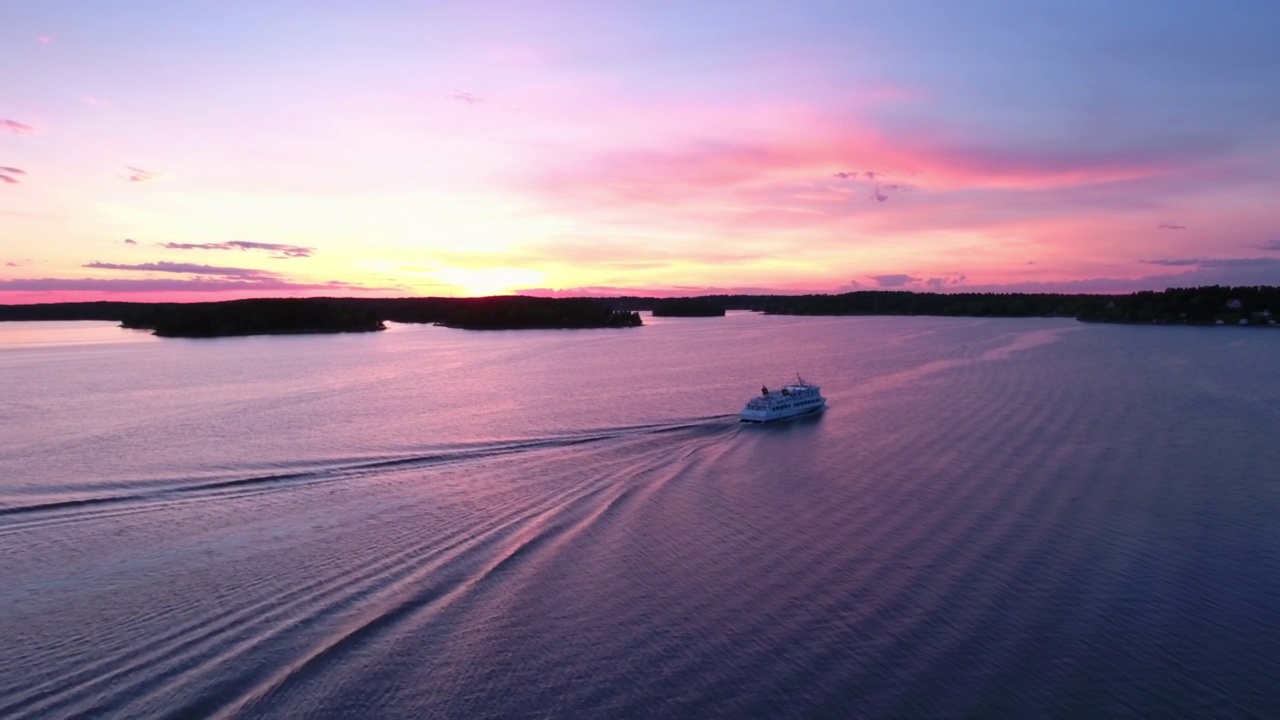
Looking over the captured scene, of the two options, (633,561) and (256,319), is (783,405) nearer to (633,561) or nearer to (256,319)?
(633,561)

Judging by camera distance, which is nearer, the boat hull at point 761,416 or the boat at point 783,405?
the boat hull at point 761,416

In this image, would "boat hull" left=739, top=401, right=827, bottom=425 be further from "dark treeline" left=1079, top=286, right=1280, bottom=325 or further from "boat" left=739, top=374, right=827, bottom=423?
"dark treeline" left=1079, top=286, right=1280, bottom=325

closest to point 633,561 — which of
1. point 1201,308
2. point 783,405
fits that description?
point 783,405

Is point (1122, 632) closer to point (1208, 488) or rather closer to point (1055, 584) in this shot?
point (1055, 584)

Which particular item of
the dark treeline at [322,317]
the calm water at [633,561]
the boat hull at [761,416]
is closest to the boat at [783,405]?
the boat hull at [761,416]

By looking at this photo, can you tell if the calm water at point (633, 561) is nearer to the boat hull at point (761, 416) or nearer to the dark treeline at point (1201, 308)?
the boat hull at point (761, 416)

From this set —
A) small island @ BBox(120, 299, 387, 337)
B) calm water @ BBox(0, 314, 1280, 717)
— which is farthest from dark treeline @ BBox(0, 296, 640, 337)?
calm water @ BBox(0, 314, 1280, 717)
